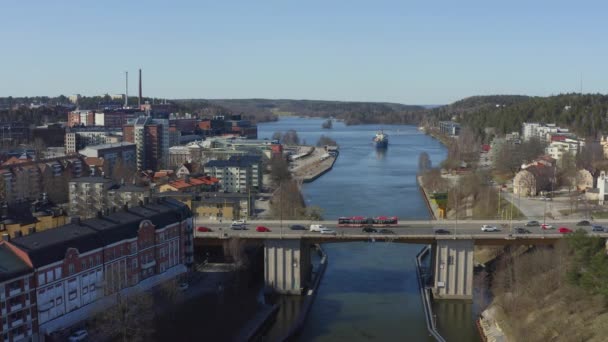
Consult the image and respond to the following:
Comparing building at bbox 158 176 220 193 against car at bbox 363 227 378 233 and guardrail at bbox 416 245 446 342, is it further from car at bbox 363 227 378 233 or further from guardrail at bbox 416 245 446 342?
guardrail at bbox 416 245 446 342

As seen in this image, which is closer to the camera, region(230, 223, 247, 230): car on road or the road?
the road

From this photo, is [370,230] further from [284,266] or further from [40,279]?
[40,279]

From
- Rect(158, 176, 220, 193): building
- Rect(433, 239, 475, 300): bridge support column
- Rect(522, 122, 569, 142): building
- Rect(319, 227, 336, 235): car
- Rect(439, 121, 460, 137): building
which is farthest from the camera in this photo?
Rect(439, 121, 460, 137): building

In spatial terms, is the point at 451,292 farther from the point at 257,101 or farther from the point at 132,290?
the point at 257,101

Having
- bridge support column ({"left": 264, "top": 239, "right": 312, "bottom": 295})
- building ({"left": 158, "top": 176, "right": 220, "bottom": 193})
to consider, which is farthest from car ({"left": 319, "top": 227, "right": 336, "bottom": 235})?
building ({"left": 158, "top": 176, "right": 220, "bottom": 193})

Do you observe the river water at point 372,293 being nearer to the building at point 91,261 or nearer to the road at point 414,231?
the road at point 414,231

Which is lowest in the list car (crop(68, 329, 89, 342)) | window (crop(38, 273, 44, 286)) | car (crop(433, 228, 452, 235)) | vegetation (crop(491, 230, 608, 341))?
car (crop(68, 329, 89, 342))

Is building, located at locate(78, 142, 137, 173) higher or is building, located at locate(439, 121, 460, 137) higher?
building, located at locate(439, 121, 460, 137)

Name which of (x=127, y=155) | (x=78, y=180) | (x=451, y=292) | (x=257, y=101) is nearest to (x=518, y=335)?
(x=451, y=292)
